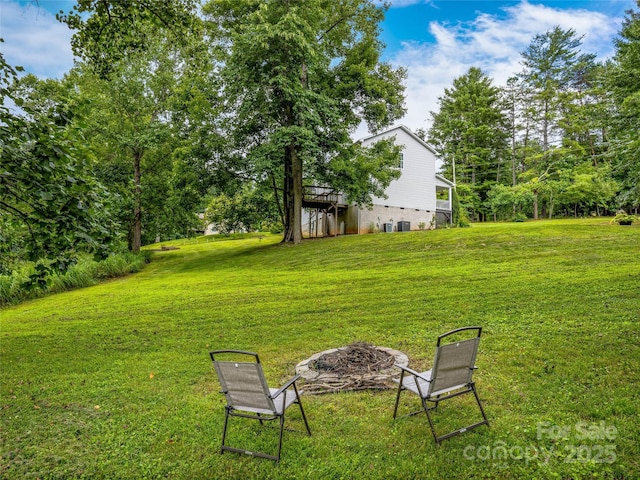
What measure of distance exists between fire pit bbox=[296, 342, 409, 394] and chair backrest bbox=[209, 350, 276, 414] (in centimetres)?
128

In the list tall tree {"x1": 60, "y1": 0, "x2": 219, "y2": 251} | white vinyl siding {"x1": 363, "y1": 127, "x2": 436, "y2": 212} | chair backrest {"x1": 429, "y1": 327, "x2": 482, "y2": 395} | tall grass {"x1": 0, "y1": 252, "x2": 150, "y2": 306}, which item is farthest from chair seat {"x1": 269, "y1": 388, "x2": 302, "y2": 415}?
white vinyl siding {"x1": 363, "y1": 127, "x2": 436, "y2": 212}

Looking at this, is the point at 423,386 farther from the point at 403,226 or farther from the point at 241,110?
the point at 403,226

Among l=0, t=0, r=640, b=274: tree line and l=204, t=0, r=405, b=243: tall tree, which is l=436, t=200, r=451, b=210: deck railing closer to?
l=0, t=0, r=640, b=274: tree line

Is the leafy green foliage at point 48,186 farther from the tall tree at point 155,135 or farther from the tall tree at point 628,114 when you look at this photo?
the tall tree at point 628,114

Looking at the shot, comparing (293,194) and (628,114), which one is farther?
(293,194)

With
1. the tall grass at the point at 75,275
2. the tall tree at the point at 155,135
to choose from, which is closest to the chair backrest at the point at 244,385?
the tall grass at the point at 75,275

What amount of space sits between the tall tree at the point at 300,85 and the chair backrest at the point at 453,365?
48.1ft

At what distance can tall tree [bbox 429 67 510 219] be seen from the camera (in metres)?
38.9

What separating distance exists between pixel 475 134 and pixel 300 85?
26.6 m

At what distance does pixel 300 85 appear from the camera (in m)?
18.1

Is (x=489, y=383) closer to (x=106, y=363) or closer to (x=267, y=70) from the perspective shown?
(x=106, y=363)

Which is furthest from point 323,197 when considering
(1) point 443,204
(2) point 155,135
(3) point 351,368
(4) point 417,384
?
(4) point 417,384

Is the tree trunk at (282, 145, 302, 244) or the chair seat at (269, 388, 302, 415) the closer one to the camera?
the chair seat at (269, 388, 302, 415)

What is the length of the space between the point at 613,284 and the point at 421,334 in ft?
16.8
